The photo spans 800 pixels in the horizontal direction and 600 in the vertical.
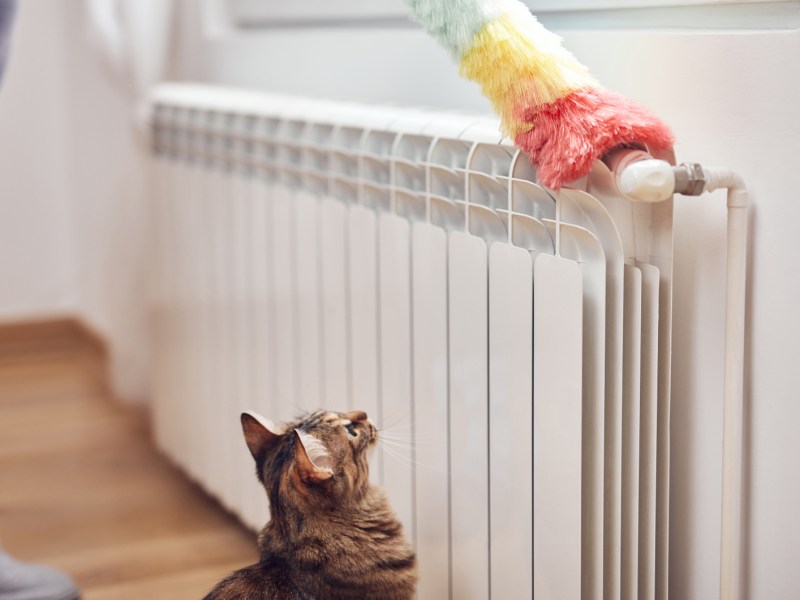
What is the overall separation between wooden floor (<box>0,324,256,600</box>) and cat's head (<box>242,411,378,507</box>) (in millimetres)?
637

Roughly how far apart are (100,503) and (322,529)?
1102 millimetres

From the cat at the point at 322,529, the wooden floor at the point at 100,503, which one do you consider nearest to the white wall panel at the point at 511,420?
the cat at the point at 322,529

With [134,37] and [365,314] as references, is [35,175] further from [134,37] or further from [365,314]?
A: [365,314]

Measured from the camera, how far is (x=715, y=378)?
1034mm

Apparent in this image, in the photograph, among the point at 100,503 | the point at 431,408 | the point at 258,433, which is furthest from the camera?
the point at 100,503

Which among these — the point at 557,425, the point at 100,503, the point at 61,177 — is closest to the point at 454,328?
the point at 557,425

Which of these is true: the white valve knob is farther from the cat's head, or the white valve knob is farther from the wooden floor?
the wooden floor

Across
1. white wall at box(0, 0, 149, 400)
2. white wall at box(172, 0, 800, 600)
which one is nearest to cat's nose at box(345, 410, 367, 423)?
white wall at box(172, 0, 800, 600)

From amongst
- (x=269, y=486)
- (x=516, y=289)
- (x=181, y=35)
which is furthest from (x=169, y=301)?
(x=516, y=289)

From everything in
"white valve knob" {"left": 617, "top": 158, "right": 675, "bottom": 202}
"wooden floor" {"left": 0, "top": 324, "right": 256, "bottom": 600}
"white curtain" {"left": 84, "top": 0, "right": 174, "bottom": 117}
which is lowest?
"wooden floor" {"left": 0, "top": 324, "right": 256, "bottom": 600}

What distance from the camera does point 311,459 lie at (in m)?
1.06

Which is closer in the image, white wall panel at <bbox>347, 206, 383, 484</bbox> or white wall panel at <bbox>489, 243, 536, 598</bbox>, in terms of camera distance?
white wall panel at <bbox>489, 243, 536, 598</bbox>

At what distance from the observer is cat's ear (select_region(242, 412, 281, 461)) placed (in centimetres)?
113

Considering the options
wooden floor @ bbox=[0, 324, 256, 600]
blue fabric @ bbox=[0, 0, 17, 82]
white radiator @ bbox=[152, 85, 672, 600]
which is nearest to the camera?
white radiator @ bbox=[152, 85, 672, 600]
